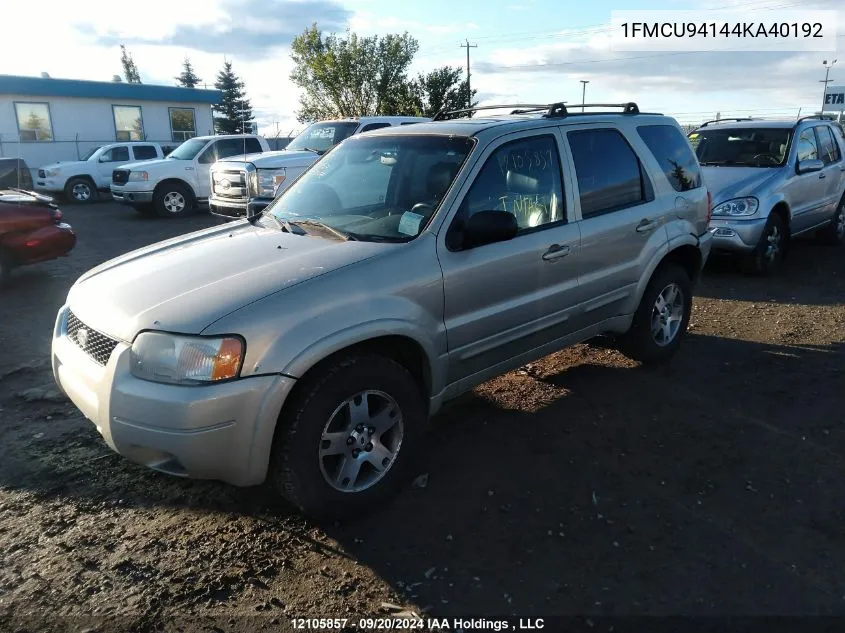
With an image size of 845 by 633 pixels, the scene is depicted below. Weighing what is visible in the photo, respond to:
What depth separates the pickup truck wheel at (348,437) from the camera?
9.82 ft

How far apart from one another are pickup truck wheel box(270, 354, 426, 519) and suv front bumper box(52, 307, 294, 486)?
0.42 ft

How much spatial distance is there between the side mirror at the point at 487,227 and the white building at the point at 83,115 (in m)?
22.8

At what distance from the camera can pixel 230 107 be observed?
6450 centimetres

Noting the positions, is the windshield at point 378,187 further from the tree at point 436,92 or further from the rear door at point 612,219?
the tree at point 436,92

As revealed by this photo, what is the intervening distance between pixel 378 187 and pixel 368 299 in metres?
1.16

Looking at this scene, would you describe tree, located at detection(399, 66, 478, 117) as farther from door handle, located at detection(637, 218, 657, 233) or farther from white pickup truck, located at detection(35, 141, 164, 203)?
door handle, located at detection(637, 218, 657, 233)

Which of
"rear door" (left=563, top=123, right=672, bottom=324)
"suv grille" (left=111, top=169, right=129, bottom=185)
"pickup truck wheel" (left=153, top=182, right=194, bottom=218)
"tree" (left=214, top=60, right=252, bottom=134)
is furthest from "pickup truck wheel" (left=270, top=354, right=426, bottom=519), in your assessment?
"tree" (left=214, top=60, right=252, bottom=134)

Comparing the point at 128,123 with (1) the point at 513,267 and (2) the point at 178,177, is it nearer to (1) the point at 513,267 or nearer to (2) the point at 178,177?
(2) the point at 178,177

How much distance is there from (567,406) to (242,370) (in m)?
2.55

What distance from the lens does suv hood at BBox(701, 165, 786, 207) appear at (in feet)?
26.9

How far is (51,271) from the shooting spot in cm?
927

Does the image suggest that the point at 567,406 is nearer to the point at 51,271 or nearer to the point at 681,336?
the point at 681,336

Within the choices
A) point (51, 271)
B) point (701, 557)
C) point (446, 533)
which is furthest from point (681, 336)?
point (51, 271)

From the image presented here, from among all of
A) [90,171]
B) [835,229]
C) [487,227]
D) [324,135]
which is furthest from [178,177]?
[487,227]
